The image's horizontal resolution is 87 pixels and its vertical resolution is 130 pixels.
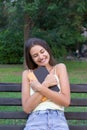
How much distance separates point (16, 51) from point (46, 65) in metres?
22.2

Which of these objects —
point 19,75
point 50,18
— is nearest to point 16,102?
point 19,75

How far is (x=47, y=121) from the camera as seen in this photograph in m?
3.49

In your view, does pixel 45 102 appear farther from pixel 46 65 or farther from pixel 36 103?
pixel 46 65

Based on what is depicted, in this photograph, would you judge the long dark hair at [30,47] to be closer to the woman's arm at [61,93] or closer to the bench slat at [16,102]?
the woman's arm at [61,93]

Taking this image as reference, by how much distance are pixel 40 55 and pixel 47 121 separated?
630 millimetres

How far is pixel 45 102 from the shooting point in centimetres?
358

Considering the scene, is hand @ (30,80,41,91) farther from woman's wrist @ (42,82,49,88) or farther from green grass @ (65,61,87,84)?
green grass @ (65,61,87,84)

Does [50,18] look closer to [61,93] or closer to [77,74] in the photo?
[77,74]

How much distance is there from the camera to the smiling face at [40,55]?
369 cm

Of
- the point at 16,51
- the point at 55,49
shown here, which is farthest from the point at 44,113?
the point at 16,51

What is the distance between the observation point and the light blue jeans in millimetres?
3471

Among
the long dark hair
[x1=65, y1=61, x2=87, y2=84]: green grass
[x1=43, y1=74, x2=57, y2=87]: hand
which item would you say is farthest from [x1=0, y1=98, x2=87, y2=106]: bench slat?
[x1=65, y1=61, x2=87, y2=84]: green grass

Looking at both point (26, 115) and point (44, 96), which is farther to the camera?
point (26, 115)

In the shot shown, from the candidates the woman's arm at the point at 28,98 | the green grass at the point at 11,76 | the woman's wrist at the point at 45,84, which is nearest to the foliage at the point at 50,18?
the green grass at the point at 11,76
